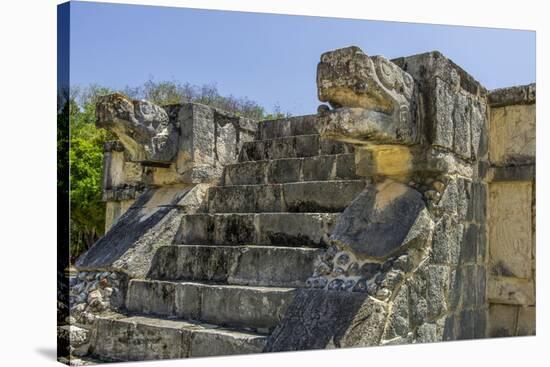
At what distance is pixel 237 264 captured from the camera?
16.4 feet

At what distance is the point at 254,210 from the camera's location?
571 cm

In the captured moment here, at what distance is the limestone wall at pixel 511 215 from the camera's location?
18.0ft

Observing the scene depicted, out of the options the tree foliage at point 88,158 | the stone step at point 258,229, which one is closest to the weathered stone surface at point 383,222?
the stone step at point 258,229

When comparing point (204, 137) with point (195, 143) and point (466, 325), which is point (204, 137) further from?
point (466, 325)

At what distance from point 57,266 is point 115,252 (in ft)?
4.22

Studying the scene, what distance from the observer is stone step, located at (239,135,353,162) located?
20.2 feet

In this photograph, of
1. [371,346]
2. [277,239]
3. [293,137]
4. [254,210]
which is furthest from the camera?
[293,137]

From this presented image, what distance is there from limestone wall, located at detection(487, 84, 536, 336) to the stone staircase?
116 centimetres

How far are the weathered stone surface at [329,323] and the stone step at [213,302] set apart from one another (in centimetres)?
37

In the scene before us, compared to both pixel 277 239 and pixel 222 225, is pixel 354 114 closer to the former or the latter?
pixel 277 239

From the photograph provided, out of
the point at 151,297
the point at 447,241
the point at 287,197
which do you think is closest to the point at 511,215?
the point at 447,241

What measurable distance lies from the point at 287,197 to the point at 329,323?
5.79 feet

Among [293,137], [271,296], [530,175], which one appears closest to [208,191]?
[293,137]

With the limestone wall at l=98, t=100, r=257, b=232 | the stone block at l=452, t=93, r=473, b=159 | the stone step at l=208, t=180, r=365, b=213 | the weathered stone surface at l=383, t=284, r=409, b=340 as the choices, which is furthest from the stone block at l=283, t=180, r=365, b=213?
the weathered stone surface at l=383, t=284, r=409, b=340
